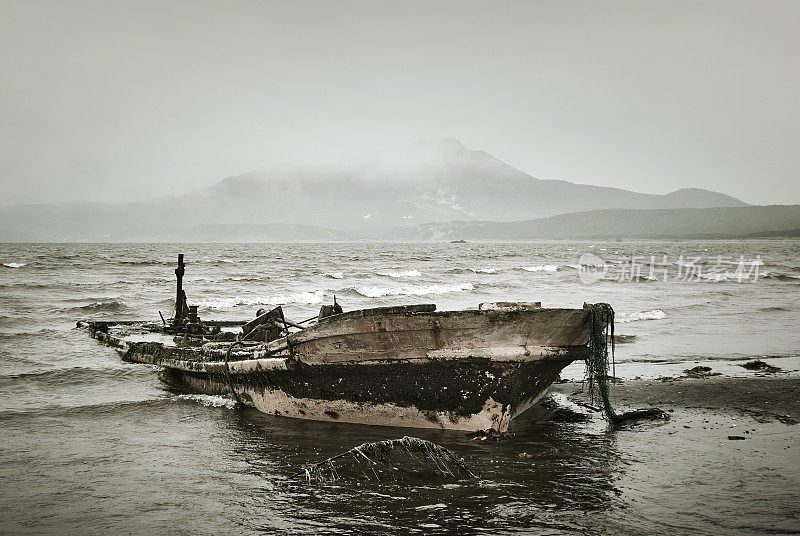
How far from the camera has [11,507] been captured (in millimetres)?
4930

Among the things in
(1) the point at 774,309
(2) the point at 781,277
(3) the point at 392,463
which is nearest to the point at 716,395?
(3) the point at 392,463

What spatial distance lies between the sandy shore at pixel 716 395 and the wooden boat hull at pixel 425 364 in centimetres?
197

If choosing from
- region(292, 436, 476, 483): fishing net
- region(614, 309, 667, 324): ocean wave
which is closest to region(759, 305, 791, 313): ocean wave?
region(614, 309, 667, 324): ocean wave

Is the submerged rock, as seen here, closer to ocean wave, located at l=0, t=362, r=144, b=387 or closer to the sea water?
the sea water

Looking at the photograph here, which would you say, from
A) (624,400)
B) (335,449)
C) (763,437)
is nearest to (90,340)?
(335,449)

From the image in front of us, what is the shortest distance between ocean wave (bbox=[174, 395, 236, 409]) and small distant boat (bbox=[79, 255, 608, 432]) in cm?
96

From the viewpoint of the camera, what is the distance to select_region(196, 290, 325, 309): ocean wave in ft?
77.4

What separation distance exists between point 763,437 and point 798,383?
2.88 meters

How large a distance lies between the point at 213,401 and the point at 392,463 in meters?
4.16

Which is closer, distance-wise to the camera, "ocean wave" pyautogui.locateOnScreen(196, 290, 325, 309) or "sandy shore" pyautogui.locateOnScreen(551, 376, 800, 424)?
"sandy shore" pyautogui.locateOnScreen(551, 376, 800, 424)

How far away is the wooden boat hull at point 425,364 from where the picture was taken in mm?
6402

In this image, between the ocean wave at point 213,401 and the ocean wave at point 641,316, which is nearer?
the ocean wave at point 213,401

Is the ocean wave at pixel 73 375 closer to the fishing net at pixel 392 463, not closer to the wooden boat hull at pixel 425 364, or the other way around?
the wooden boat hull at pixel 425 364

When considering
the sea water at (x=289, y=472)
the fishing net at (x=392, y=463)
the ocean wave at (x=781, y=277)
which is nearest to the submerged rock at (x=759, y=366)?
the sea water at (x=289, y=472)
